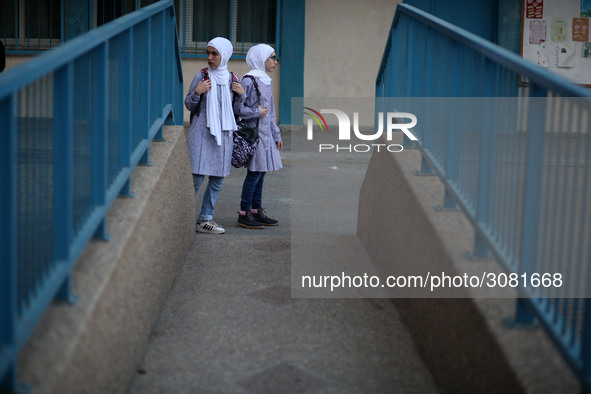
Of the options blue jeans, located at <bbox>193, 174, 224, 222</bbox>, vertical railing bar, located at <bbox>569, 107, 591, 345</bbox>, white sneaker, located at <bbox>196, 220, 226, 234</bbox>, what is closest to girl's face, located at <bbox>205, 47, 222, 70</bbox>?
blue jeans, located at <bbox>193, 174, 224, 222</bbox>

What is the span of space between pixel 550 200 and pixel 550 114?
10.8 inches

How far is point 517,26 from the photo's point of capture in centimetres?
1451

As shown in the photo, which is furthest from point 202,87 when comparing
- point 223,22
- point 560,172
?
point 223,22

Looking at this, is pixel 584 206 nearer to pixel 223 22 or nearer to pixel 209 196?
pixel 209 196

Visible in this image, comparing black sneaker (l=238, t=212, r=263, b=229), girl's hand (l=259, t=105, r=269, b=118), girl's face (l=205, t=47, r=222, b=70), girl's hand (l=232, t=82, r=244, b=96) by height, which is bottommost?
black sneaker (l=238, t=212, r=263, b=229)

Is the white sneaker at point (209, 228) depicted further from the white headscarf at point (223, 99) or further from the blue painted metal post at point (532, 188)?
the blue painted metal post at point (532, 188)

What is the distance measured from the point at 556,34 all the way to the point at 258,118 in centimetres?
889

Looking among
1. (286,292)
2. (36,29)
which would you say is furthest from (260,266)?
(36,29)

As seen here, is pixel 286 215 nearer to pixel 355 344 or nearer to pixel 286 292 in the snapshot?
pixel 286 292

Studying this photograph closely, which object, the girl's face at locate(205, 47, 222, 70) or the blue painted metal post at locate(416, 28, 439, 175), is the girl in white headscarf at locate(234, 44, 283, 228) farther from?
the blue painted metal post at locate(416, 28, 439, 175)

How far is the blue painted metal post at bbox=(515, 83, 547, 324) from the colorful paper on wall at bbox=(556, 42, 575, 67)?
12341mm

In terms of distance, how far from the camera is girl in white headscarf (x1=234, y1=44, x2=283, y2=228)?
23.1ft

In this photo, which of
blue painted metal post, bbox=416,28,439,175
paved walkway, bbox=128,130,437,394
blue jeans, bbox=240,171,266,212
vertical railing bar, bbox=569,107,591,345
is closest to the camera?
vertical railing bar, bbox=569,107,591,345

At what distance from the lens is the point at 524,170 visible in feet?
9.53
